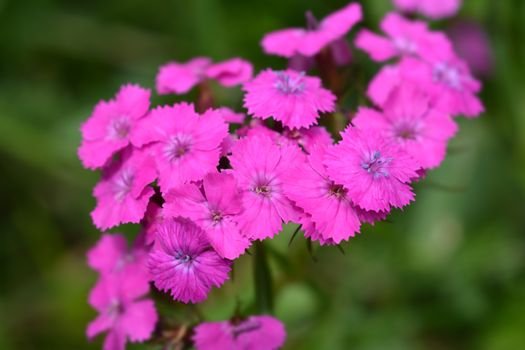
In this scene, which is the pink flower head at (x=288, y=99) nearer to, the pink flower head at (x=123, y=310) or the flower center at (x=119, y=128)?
the flower center at (x=119, y=128)

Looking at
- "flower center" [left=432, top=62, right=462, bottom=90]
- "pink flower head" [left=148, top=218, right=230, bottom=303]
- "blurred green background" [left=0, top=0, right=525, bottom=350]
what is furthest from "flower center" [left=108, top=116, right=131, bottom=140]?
"flower center" [left=432, top=62, right=462, bottom=90]

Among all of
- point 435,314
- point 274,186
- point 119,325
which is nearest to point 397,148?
point 274,186

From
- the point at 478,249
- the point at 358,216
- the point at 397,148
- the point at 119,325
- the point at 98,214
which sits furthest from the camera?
the point at 478,249

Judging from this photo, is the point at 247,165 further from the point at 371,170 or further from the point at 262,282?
the point at 262,282

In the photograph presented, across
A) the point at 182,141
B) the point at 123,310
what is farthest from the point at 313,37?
the point at 123,310

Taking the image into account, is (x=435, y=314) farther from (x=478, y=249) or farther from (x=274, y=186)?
(x=274, y=186)

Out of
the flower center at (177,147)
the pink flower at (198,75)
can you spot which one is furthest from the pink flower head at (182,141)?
the pink flower at (198,75)
